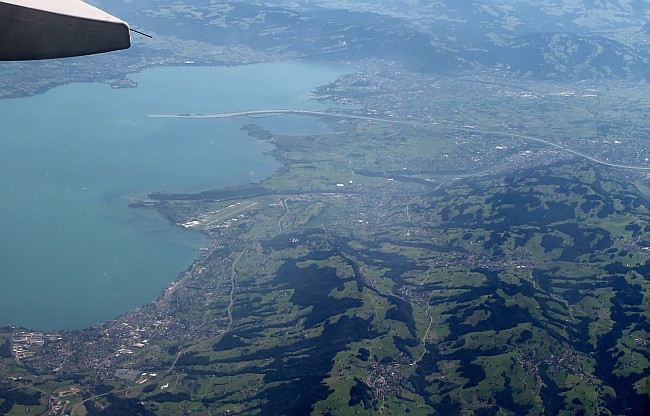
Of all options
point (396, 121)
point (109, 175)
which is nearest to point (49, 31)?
point (109, 175)

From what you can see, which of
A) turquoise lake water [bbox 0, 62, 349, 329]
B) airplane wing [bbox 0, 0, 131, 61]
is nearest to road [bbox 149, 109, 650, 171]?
turquoise lake water [bbox 0, 62, 349, 329]

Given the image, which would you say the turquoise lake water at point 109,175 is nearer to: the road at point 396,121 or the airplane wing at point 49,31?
the road at point 396,121

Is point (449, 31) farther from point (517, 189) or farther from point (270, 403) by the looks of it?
point (270, 403)

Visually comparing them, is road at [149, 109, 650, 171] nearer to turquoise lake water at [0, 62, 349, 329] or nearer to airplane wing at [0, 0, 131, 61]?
turquoise lake water at [0, 62, 349, 329]

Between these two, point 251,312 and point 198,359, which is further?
point 251,312

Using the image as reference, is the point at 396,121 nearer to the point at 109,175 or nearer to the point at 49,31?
the point at 109,175

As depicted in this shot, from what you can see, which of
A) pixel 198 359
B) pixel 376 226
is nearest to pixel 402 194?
pixel 376 226
